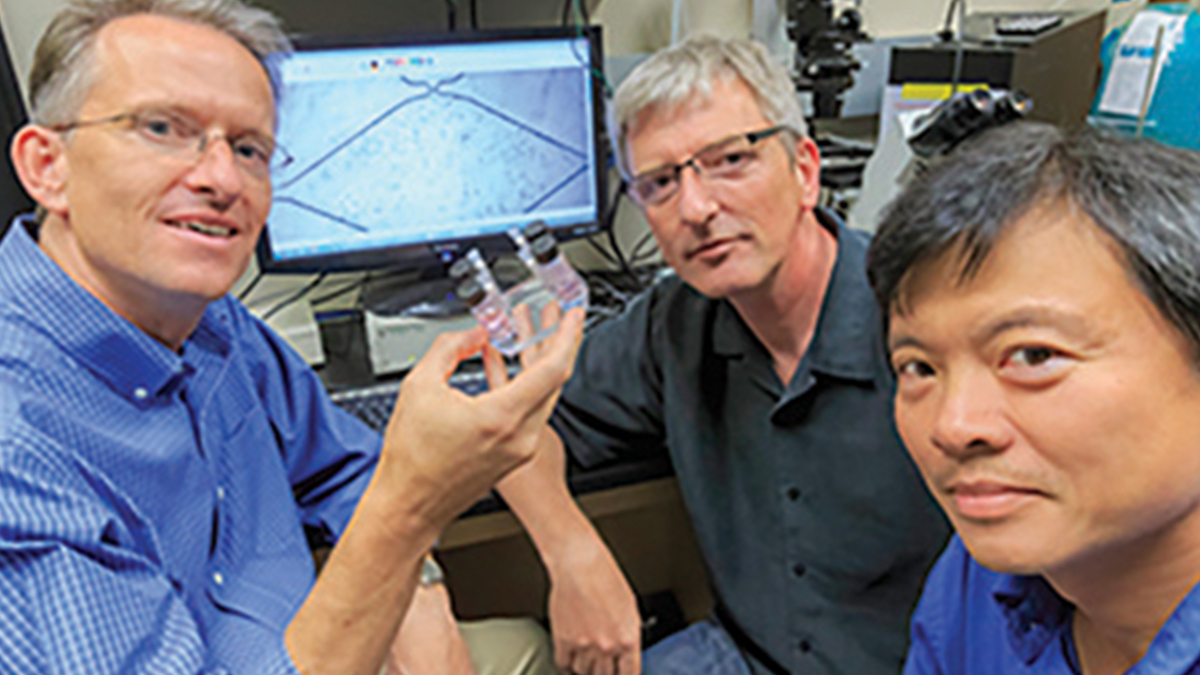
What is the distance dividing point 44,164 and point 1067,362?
1090 millimetres

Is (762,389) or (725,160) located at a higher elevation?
(725,160)

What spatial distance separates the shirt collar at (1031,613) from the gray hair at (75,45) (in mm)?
1128

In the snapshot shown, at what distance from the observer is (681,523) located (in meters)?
2.18

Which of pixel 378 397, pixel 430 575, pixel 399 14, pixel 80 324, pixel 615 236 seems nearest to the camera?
pixel 80 324

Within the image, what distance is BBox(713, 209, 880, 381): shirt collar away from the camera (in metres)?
1.16

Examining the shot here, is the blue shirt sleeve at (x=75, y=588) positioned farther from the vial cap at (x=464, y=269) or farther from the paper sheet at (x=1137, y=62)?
the paper sheet at (x=1137, y=62)

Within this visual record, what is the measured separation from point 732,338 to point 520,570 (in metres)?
1.28

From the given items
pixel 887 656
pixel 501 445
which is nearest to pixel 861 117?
pixel 887 656

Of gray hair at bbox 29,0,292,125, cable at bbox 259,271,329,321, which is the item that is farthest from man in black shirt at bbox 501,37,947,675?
cable at bbox 259,271,329,321

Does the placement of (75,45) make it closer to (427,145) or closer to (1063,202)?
(427,145)

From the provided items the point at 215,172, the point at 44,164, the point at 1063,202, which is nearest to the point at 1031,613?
the point at 1063,202

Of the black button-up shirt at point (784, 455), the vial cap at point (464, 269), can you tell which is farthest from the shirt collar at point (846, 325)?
the vial cap at point (464, 269)

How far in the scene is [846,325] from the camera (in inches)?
46.8

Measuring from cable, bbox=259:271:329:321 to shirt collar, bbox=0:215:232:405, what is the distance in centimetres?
75
